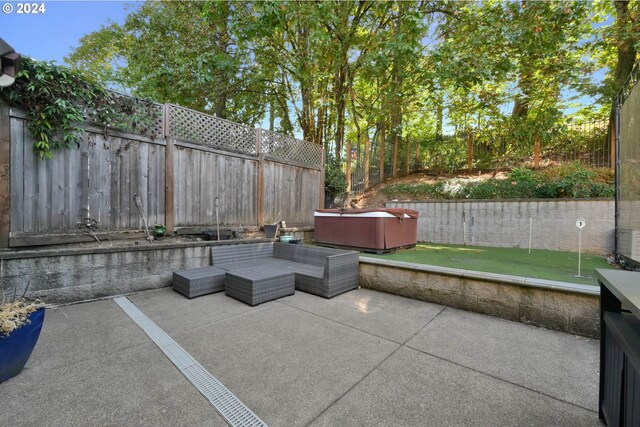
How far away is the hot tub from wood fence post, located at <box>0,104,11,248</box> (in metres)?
4.48

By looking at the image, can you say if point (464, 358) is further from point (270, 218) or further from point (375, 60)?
point (375, 60)

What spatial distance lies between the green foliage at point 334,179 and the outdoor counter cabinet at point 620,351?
641cm

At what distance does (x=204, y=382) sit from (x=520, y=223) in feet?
23.1

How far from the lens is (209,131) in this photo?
4.91m

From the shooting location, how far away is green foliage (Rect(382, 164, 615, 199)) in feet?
18.8

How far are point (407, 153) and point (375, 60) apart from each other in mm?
4713

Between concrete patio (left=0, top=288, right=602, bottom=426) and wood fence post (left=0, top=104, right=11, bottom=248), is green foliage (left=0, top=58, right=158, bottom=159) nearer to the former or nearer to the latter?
wood fence post (left=0, top=104, right=11, bottom=248)

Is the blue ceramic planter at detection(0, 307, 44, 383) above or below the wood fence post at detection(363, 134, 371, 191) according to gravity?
below

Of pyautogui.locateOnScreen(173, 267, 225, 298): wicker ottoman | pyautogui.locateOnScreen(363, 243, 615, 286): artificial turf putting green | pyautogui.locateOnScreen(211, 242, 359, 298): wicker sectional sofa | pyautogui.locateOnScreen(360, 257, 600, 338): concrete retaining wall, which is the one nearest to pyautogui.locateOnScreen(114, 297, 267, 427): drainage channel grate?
pyautogui.locateOnScreen(173, 267, 225, 298): wicker ottoman

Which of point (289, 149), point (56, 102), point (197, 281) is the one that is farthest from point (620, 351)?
point (289, 149)

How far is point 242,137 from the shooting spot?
5418 mm

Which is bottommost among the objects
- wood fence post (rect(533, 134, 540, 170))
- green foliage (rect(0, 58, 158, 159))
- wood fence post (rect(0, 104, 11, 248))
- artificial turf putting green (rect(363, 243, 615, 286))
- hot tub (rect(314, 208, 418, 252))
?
artificial turf putting green (rect(363, 243, 615, 286))

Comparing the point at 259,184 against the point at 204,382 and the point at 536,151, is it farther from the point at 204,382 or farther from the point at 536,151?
the point at 536,151

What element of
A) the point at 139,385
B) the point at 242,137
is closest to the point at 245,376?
the point at 139,385
